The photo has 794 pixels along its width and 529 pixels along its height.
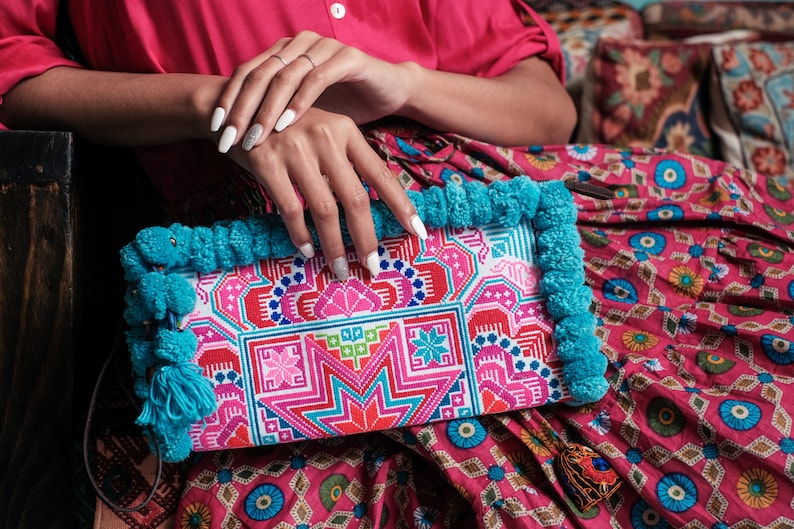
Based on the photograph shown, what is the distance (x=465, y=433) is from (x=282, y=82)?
39 centimetres

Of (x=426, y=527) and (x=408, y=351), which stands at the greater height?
(x=408, y=351)

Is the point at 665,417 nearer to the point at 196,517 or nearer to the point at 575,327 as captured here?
the point at 575,327

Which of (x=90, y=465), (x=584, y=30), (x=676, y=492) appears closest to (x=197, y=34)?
(x=90, y=465)

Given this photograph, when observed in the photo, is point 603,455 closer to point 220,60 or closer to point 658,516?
point 658,516

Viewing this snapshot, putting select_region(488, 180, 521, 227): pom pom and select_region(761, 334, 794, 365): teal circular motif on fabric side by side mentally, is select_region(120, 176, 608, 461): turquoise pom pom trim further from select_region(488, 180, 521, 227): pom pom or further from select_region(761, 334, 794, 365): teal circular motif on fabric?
select_region(761, 334, 794, 365): teal circular motif on fabric

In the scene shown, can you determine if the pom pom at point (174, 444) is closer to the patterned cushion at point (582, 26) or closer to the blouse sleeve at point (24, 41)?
the blouse sleeve at point (24, 41)

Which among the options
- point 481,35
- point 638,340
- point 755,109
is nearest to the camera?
point 638,340

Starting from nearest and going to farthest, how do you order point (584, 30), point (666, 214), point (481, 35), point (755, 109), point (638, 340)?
1. point (638, 340)
2. point (666, 214)
3. point (481, 35)
4. point (755, 109)
5. point (584, 30)

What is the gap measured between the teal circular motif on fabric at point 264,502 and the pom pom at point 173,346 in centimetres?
16

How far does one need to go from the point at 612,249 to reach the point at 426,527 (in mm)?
384

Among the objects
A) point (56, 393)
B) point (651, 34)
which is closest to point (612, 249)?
point (56, 393)

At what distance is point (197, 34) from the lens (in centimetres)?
81

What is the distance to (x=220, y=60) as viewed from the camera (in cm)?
81

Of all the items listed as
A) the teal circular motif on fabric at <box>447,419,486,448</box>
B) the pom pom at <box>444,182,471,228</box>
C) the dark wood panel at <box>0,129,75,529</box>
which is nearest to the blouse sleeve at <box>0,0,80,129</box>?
the dark wood panel at <box>0,129,75,529</box>
